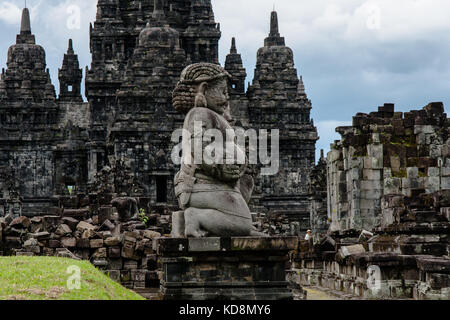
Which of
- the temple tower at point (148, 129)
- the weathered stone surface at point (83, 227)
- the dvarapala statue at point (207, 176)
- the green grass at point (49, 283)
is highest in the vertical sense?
the temple tower at point (148, 129)

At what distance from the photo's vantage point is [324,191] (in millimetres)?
33344

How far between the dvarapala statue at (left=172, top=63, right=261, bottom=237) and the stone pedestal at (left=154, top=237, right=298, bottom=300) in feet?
0.56

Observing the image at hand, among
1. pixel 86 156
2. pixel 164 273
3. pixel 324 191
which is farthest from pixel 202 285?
pixel 86 156

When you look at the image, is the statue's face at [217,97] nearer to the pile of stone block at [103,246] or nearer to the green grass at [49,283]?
the green grass at [49,283]

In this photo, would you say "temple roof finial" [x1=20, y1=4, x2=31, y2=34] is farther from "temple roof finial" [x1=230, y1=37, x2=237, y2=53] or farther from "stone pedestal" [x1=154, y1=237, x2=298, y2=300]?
"stone pedestal" [x1=154, y1=237, x2=298, y2=300]

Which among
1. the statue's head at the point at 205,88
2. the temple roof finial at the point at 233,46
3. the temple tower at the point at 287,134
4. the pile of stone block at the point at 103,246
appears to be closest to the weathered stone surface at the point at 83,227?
the pile of stone block at the point at 103,246

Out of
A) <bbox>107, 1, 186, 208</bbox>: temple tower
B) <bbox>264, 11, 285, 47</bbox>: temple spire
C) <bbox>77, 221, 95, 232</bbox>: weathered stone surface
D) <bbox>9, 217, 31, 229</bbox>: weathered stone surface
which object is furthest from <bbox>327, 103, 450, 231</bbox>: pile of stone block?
<bbox>264, 11, 285, 47</bbox>: temple spire

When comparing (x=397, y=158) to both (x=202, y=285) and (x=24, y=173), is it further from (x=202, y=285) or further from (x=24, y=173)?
(x=24, y=173)

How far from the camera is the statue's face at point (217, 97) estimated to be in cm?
997

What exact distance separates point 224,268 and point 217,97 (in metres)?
1.99

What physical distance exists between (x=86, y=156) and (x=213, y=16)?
439 inches

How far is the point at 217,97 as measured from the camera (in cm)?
998

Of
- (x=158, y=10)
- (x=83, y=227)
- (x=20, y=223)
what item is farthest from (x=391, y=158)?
(x=158, y=10)
